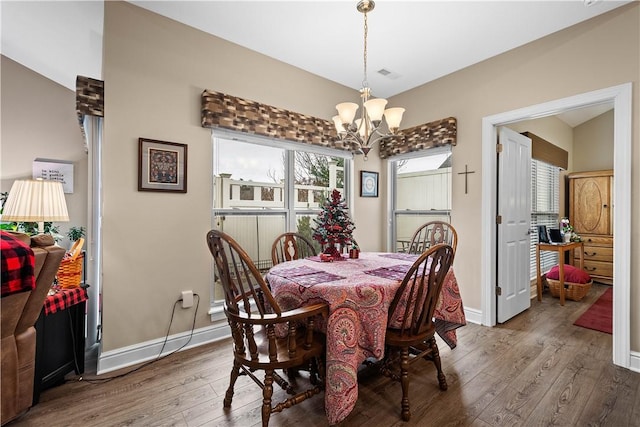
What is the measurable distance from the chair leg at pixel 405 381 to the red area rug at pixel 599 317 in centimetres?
257

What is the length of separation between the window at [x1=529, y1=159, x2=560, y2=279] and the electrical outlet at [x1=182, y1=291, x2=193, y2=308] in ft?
15.2

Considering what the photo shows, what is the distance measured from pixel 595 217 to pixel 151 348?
653cm

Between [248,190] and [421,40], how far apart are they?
2228 millimetres

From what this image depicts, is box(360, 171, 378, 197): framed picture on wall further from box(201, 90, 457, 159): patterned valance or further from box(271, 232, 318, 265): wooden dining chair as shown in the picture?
box(271, 232, 318, 265): wooden dining chair

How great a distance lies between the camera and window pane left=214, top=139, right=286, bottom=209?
9.48ft

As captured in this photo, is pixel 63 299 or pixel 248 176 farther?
pixel 248 176

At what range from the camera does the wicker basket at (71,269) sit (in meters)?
2.10

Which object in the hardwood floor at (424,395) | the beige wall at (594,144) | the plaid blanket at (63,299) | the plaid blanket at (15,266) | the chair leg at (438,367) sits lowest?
the hardwood floor at (424,395)

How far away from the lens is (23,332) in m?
1.62

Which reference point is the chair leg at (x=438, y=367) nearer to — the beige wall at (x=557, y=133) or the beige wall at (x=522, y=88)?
the beige wall at (x=522, y=88)

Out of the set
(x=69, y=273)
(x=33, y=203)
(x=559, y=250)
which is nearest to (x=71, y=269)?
(x=69, y=273)

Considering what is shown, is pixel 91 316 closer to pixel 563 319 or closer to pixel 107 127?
pixel 107 127

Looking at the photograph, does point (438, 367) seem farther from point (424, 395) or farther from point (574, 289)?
point (574, 289)

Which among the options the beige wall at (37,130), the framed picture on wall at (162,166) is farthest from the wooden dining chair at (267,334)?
the beige wall at (37,130)
